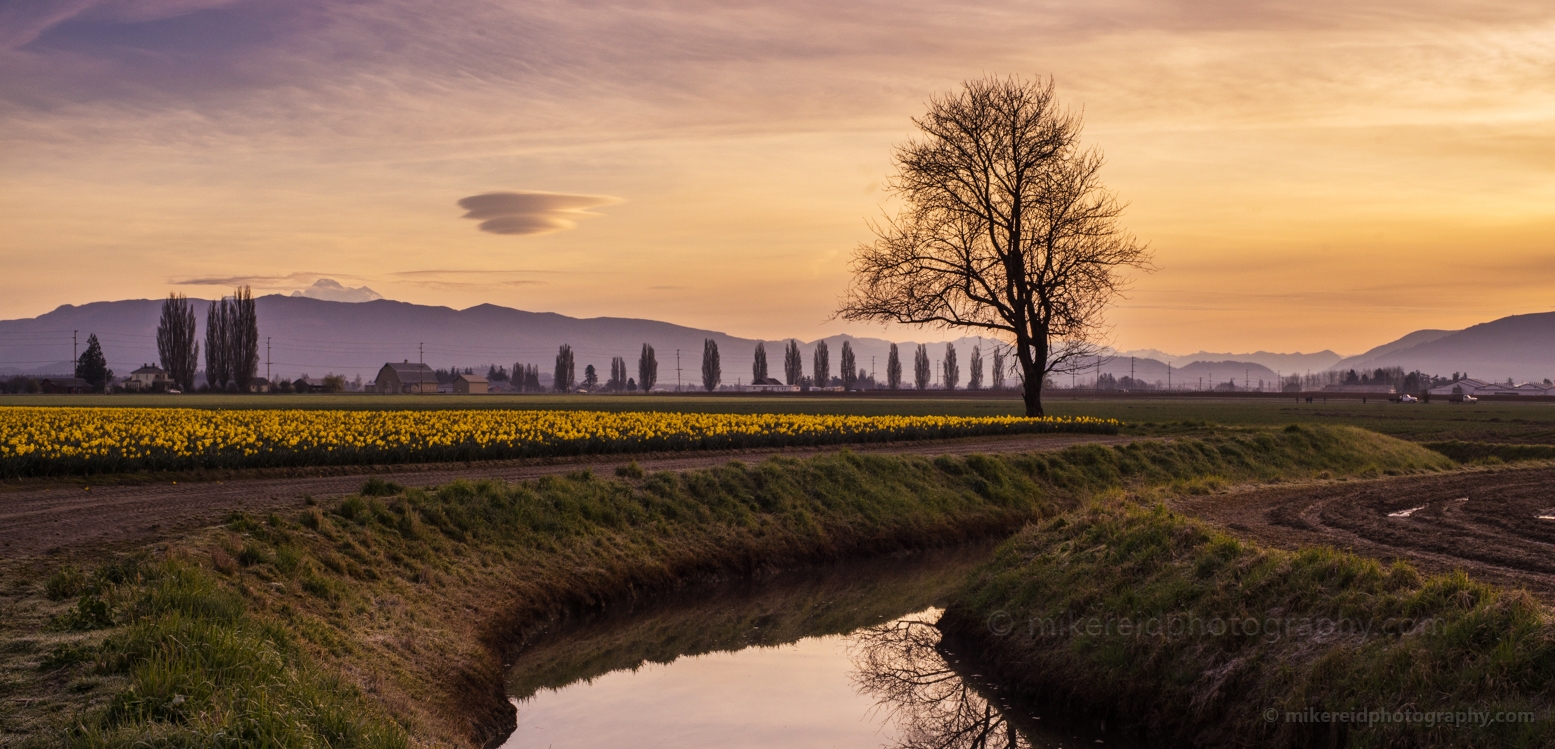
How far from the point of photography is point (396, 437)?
31109 millimetres

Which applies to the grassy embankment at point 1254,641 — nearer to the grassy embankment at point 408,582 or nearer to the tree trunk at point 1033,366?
the grassy embankment at point 408,582

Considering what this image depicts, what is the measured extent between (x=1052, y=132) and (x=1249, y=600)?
35.4 m

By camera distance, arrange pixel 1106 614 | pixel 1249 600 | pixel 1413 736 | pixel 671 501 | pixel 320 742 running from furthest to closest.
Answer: pixel 671 501, pixel 1106 614, pixel 1249 600, pixel 1413 736, pixel 320 742

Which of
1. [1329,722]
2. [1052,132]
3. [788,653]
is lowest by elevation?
[788,653]

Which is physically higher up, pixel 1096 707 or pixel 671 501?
pixel 671 501

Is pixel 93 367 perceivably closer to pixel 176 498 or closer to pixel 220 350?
pixel 220 350

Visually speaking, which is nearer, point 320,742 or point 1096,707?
point 320,742

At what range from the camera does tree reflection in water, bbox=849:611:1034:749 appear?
13844 millimetres

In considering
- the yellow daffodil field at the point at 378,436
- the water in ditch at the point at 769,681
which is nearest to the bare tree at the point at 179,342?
the yellow daffodil field at the point at 378,436

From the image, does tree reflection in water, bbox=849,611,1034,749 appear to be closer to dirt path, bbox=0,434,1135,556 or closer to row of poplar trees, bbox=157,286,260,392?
dirt path, bbox=0,434,1135,556

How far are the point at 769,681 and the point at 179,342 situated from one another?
161949 mm

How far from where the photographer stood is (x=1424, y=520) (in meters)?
22.5

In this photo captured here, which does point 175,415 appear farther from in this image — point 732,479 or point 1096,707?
point 1096,707

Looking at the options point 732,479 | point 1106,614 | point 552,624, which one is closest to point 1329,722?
point 1106,614
